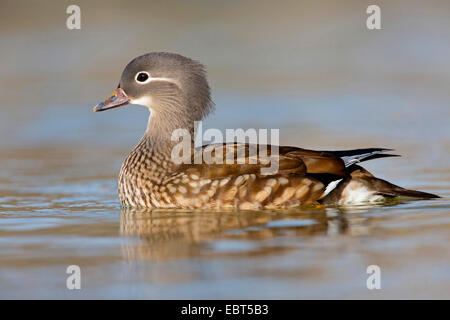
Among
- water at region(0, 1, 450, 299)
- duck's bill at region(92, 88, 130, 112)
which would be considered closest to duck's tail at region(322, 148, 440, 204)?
water at region(0, 1, 450, 299)

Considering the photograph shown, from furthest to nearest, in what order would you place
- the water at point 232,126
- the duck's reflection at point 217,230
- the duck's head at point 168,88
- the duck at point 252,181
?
1. the duck's head at point 168,88
2. the duck at point 252,181
3. the duck's reflection at point 217,230
4. the water at point 232,126

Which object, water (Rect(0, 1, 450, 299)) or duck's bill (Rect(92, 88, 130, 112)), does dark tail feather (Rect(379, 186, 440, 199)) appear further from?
duck's bill (Rect(92, 88, 130, 112))

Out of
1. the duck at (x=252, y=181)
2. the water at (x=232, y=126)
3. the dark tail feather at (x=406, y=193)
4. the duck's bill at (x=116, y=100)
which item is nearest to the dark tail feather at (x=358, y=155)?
the duck at (x=252, y=181)

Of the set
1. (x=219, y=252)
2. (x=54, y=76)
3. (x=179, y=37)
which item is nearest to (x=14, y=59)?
(x=54, y=76)

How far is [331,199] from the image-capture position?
826 cm

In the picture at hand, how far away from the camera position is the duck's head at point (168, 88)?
355 inches

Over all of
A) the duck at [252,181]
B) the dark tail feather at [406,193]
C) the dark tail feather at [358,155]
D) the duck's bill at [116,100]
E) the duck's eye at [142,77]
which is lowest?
the dark tail feather at [406,193]

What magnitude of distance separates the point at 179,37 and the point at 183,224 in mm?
11985

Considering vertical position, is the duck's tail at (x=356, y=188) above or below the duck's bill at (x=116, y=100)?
below

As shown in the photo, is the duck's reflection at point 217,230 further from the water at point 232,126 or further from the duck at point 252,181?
the duck at point 252,181

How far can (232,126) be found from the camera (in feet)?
44.8

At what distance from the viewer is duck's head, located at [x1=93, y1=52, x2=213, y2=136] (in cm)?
902

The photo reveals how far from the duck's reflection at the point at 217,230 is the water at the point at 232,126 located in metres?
0.02

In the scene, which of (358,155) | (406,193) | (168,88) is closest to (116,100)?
(168,88)
